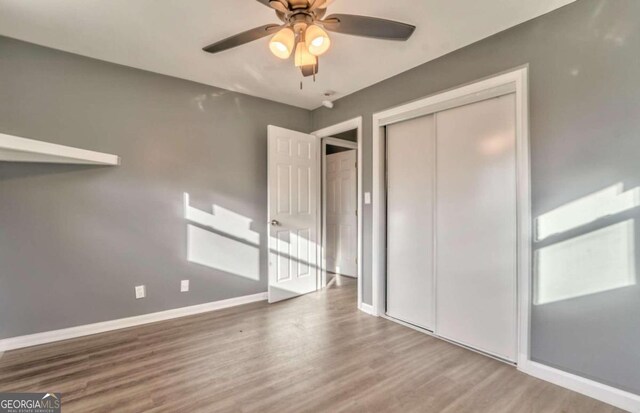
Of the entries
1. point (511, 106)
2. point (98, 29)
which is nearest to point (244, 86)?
point (98, 29)

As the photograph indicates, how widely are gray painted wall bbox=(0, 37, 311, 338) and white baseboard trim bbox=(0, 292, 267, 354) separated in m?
0.05

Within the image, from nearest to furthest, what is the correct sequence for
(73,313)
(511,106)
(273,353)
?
(511,106)
(273,353)
(73,313)

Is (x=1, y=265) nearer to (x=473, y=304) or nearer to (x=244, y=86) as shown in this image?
(x=244, y=86)

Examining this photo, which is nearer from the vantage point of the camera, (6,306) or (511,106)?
(511,106)

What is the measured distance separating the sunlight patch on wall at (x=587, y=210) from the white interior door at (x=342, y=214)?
2.81 meters

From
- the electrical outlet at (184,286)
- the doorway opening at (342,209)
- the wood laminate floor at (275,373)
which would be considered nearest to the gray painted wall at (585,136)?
the wood laminate floor at (275,373)

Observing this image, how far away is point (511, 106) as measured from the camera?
2.11 metres

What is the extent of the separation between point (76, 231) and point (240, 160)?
1.66m

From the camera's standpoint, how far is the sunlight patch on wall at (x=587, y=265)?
166cm

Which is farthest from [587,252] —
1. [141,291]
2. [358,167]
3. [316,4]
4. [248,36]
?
[141,291]

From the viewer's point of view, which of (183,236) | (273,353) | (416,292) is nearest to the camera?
(273,353)

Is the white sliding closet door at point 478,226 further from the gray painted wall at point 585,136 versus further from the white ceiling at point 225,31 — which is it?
the white ceiling at point 225,31

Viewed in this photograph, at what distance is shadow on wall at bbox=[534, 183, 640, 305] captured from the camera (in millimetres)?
1653

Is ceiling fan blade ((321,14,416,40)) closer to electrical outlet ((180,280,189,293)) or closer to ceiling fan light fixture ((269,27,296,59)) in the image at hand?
ceiling fan light fixture ((269,27,296,59))
